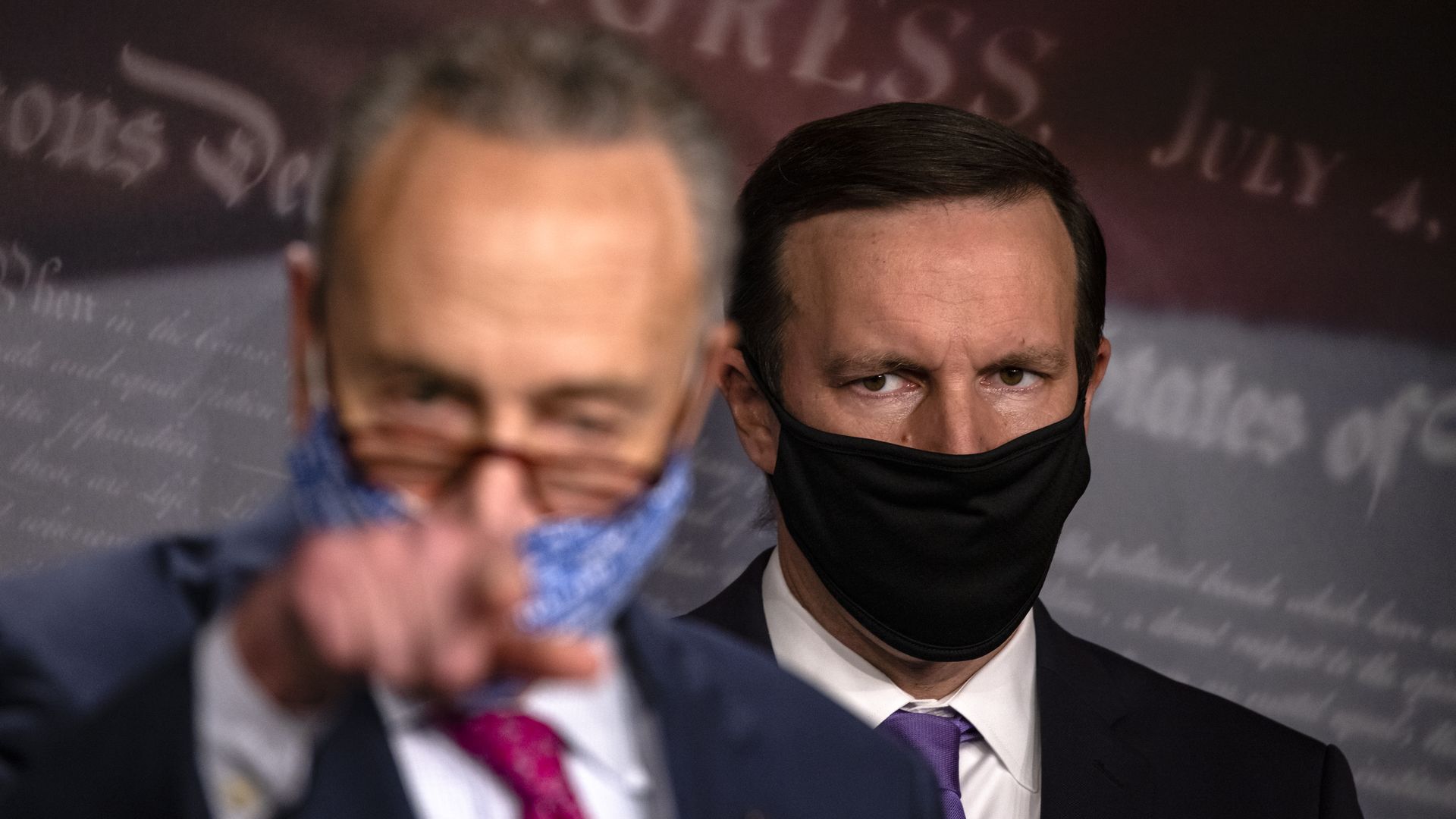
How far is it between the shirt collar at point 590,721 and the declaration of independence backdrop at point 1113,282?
1219 millimetres

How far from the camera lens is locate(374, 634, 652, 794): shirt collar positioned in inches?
51.4

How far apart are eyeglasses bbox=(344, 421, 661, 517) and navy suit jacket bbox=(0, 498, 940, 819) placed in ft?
0.58

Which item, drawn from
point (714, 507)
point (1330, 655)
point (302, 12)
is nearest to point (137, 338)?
point (302, 12)

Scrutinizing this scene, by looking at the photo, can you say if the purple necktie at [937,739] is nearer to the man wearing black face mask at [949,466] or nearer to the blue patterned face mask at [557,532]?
the man wearing black face mask at [949,466]

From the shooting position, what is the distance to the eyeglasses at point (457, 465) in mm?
1192

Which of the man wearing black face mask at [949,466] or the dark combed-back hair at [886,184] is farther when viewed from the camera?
the dark combed-back hair at [886,184]

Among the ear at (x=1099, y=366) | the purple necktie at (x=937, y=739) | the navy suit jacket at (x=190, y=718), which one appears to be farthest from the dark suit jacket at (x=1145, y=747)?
the navy suit jacket at (x=190, y=718)

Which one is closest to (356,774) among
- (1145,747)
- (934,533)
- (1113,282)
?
(934,533)

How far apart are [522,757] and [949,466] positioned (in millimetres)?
912

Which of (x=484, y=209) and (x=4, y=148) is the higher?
(x=484, y=209)

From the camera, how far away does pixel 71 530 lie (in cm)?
234

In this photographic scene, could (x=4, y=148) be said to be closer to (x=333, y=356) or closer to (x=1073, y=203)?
(x=333, y=356)

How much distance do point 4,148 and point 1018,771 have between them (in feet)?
5.63

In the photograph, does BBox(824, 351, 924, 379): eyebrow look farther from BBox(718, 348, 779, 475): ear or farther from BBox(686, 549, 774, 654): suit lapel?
BBox(686, 549, 774, 654): suit lapel
